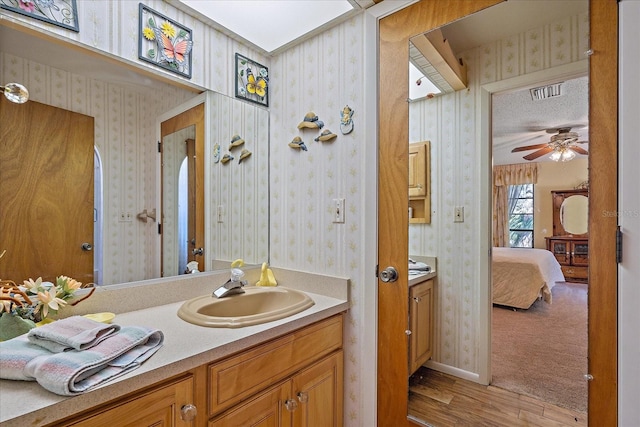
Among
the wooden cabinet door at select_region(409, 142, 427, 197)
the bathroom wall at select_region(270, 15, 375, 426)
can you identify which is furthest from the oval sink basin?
the wooden cabinet door at select_region(409, 142, 427, 197)

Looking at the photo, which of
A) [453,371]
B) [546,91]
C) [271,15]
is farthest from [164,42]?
[453,371]

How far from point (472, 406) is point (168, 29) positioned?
210 centimetres

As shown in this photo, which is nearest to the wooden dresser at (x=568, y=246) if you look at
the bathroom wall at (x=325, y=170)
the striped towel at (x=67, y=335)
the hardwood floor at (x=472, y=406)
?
the hardwood floor at (x=472, y=406)

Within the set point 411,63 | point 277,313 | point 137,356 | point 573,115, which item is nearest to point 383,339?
point 277,313

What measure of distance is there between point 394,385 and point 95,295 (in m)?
1.31

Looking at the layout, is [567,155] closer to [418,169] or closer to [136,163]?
[418,169]

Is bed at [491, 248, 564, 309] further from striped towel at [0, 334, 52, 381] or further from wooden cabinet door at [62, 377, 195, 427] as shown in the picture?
striped towel at [0, 334, 52, 381]

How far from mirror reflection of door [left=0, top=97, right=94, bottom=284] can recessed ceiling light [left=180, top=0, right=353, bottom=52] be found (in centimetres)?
82

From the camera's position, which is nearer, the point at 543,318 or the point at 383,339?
the point at 543,318

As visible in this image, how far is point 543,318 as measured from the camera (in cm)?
109

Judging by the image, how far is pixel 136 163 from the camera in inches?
55.1

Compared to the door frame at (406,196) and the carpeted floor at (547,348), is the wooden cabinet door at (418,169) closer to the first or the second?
the door frame at (406,196)

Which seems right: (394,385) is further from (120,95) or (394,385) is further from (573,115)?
(120,95)

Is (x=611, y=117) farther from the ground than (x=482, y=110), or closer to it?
closer to it
